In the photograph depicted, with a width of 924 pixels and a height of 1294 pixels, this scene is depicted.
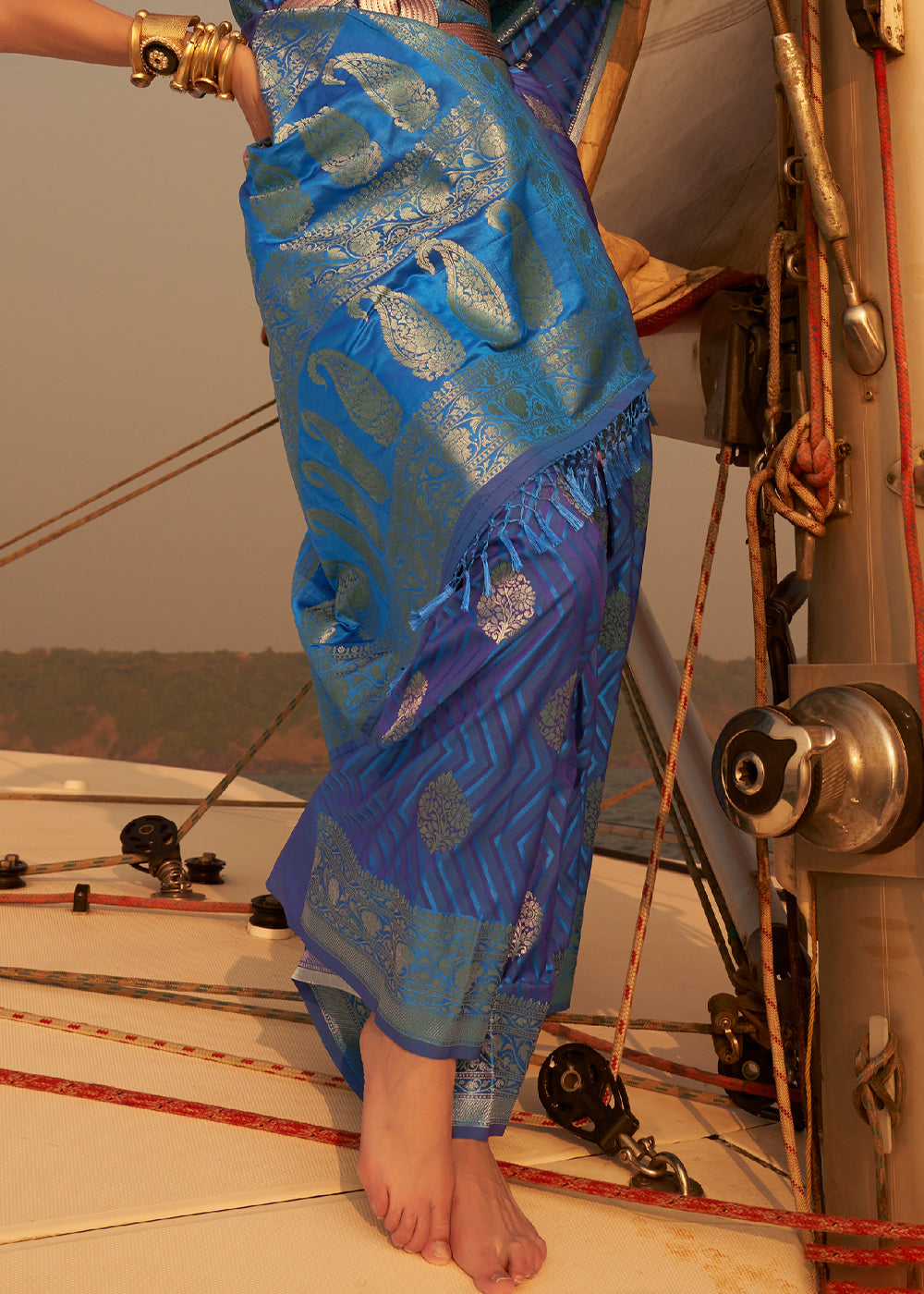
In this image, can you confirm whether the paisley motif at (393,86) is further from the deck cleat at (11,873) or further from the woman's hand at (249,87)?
the deck cleat at (11,873)

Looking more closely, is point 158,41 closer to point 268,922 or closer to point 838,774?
point 838,774

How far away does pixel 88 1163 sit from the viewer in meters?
0.60

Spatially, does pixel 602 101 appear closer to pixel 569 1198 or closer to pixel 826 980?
pixel 826 980

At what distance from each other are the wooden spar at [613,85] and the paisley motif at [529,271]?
226 mm

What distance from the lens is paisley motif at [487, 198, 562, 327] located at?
0.66 m

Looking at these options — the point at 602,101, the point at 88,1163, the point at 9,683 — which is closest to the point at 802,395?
the point at 602,101

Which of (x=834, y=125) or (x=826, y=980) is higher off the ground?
(x=834, y=125)

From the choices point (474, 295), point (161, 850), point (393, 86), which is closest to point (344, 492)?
point (474, 295)

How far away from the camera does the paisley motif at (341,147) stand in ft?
2.24

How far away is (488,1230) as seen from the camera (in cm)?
55

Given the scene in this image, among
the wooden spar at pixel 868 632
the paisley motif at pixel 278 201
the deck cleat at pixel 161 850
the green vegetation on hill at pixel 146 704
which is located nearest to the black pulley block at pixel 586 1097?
the wooden spar at pixel 868 632

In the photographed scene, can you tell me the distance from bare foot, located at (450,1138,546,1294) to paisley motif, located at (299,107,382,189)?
0.58 meters

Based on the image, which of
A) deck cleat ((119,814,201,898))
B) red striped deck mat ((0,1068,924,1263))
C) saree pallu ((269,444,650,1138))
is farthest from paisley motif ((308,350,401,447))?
deck cleat ((119,814,201,898))

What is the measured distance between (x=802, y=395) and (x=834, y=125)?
17 centimetres
